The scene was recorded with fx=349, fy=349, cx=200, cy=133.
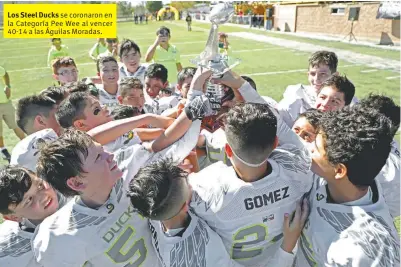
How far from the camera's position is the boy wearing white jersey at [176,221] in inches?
62.4

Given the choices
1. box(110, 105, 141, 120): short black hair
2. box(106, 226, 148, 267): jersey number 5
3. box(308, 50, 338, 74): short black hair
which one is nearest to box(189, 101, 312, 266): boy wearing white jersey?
box(106, 226, 148, 267): jersey number 5

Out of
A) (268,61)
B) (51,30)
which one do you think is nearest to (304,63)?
(268,61)

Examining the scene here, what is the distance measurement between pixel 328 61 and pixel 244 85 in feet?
7.38

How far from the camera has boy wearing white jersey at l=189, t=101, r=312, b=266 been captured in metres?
1.70

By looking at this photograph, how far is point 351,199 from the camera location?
163cm

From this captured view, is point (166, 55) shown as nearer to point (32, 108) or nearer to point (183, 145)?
point (32, 108)

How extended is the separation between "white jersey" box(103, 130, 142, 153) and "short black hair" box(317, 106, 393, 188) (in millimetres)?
1349

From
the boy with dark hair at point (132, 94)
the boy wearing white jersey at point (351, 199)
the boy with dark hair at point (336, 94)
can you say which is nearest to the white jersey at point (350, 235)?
the boy wearing white jersey at point (351, 199)

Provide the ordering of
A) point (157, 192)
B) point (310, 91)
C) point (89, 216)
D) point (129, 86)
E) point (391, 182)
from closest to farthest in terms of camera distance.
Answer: point (157, 192) → point (89, 216) → point (391, 182) → point (129, 86) → point (310, 91)

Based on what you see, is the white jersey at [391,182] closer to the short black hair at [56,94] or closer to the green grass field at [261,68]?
the short black hair at [56,94]

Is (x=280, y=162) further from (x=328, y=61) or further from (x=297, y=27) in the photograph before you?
(x=297, y=27)

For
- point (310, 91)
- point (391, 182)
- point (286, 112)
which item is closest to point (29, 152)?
point (286, 112)

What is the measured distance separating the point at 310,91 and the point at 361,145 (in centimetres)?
237

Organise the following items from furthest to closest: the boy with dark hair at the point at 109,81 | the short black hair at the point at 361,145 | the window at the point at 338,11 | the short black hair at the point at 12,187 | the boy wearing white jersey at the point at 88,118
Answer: the window at the point at 338,11
the boy with dark hair at the point at 109,81
the boy wearing white jersey at the point at 88,118
the short black hair at the point at 12,187
the short black hair at the point at 361,145
